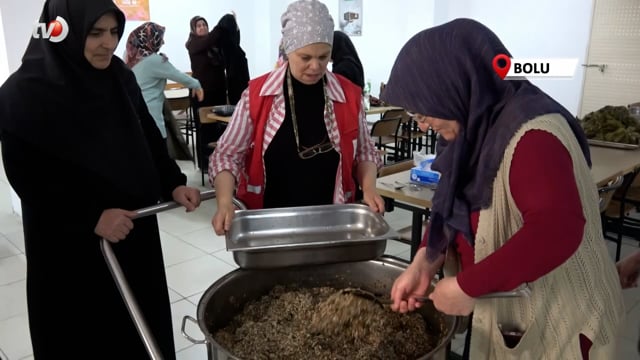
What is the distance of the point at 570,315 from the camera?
953mm

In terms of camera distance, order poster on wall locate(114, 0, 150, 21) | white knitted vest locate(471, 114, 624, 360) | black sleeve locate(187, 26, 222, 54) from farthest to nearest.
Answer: poster on wall locate(114, 0, 150, 21) → black sleeve locate(187, 26, 222, 54) → white knitted vest locate(471, 114, 624, 360)

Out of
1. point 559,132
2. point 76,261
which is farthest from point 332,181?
point 559,132

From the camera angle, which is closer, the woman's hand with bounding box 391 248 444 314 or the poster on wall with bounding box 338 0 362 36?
the woman's hand with bounding box 391 248 444 314

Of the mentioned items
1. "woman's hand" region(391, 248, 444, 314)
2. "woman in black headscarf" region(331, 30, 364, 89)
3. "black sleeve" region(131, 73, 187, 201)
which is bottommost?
"woman's hand" region(391, 248, 444, 314)

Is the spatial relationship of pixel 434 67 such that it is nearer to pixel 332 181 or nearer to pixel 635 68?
pixel 332 181

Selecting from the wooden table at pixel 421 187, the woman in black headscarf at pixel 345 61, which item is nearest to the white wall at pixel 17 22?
the woman in black headscarf at pixel 345 61

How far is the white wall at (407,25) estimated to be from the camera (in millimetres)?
5496

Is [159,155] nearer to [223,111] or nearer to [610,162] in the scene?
[610,162]

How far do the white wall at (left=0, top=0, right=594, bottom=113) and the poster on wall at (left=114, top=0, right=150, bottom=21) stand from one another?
0.10m

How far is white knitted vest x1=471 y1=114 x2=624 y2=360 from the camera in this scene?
90 centimetres

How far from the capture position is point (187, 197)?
4.87ft

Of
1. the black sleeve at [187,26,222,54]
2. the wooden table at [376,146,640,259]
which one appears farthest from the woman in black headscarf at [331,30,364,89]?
the black sleeve at [187,26,222,54]

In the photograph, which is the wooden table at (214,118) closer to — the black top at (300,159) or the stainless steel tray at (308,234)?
the black top at (300,159)

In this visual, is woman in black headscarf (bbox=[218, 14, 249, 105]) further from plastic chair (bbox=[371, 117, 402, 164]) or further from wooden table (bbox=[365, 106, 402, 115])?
plastic chair (bbox=[371, 117, 402, 164])
